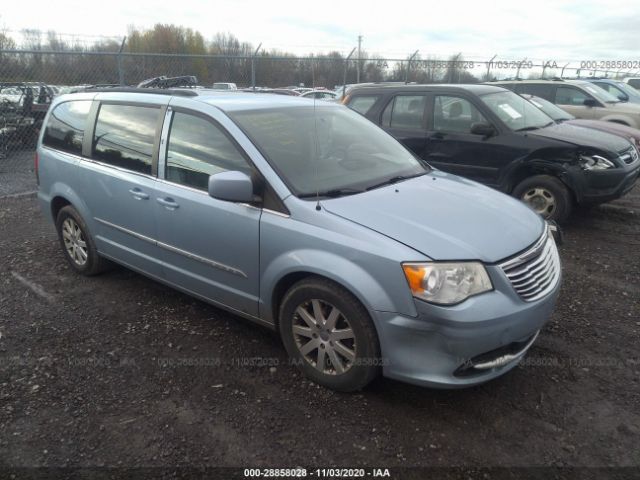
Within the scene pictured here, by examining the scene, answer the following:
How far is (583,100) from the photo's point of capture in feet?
34.4

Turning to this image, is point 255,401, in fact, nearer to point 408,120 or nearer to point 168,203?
point 168,203

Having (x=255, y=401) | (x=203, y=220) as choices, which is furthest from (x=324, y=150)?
(x=255, y=401)

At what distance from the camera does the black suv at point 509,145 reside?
5660 millimetres

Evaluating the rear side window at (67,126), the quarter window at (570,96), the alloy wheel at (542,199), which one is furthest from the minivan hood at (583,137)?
the rear side window at (67,126)

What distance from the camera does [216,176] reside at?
2887 mm

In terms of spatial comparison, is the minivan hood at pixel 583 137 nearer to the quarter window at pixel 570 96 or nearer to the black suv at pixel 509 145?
the black suv at pixel 509 145

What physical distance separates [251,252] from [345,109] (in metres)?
1.79

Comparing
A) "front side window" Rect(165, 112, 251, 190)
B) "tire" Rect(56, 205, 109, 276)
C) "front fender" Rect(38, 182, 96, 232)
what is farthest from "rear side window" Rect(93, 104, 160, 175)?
"tire" Rect(56, 205, 109, 276)

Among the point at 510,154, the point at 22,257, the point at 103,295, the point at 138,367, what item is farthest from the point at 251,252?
the point at 510,154

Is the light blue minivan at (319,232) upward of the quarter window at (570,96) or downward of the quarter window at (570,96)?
downward

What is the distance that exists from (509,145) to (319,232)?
4120 mm

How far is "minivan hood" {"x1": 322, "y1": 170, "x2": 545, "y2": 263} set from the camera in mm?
2562

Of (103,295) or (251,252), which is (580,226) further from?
(103,295)

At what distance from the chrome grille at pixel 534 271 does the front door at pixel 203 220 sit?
1.49 m
